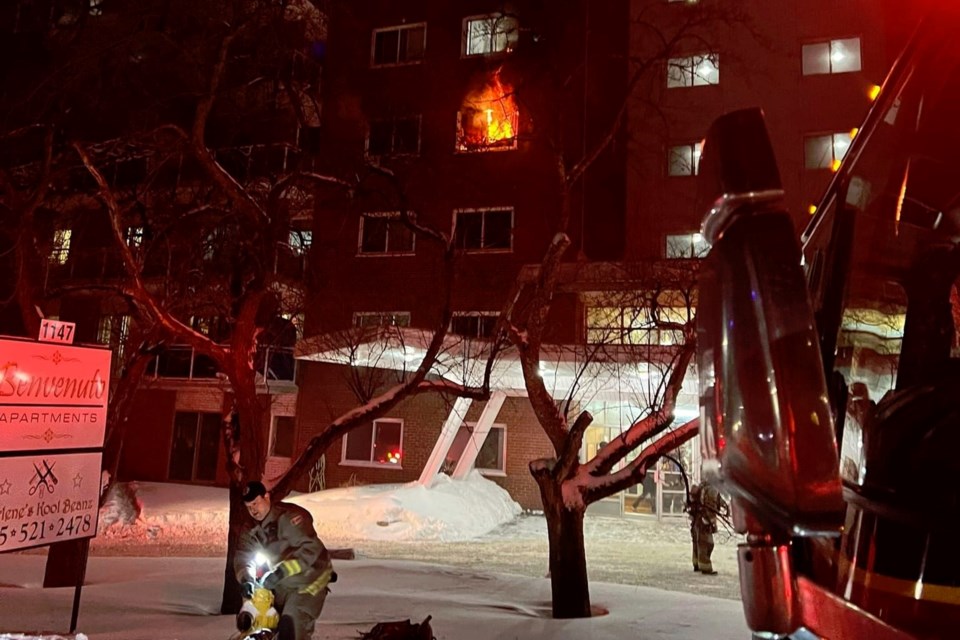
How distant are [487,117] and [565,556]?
15.2 meters

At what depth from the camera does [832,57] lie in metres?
18.6

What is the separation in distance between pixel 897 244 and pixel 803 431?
0.92 m

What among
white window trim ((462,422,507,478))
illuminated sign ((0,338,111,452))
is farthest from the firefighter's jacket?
white window trim ((462,422,507,478))

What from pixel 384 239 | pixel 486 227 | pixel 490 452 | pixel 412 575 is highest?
pixel 486 227

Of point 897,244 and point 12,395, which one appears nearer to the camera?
point 897,244

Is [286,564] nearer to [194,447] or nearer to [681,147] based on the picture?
[681,147]

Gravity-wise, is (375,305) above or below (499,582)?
above

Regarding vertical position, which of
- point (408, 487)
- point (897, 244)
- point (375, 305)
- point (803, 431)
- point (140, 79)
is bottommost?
point (408, 487)

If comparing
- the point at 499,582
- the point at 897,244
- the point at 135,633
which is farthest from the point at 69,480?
the point at 897,244

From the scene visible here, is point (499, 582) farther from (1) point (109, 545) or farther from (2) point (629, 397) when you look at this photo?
(1) point (109, 545)

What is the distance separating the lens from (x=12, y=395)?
5.93 m

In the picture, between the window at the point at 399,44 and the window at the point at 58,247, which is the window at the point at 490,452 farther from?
the window at the point at 399,44

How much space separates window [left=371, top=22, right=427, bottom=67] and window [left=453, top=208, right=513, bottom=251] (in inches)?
213

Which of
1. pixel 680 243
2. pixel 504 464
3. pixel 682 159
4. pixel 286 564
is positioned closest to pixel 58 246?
pixel 504 464
